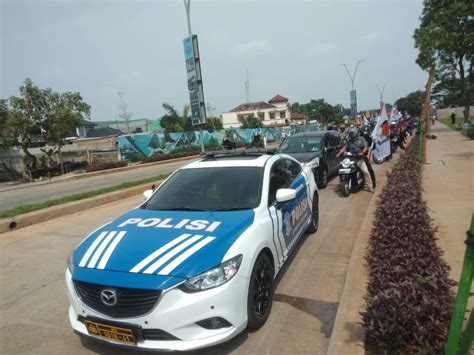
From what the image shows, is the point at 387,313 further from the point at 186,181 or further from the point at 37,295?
the point at 37,295

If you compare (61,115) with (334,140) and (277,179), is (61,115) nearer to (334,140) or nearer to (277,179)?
(334,140)

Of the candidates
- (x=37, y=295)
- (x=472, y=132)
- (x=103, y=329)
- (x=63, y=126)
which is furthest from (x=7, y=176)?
(x=472, y=132)

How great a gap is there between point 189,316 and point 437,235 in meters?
3.95

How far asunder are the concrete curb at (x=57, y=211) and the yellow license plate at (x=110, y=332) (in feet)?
18.9

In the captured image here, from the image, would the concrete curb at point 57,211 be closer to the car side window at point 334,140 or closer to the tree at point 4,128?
the car side window at point 334,140

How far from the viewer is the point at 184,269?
9.16ft

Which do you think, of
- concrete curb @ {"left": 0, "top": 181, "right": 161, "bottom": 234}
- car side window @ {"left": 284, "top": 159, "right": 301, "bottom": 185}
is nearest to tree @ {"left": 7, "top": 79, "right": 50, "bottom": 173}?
concrete curb @ {"left": 0, "top": 181, "right": 161, "bottom": 234}

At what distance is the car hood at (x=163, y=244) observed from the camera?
2.85m

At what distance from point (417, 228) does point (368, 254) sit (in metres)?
0.76

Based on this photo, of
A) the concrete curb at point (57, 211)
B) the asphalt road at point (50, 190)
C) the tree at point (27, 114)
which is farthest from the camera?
the tree at point (27, 114)

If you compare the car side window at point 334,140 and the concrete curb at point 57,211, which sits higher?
the car side window at point 334,140

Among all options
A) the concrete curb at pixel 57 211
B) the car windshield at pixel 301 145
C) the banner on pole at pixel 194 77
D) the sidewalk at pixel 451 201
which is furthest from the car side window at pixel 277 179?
the banner on pole at pixel 194 77

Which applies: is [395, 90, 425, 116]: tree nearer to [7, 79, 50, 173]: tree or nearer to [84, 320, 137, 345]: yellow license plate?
[7, 79, 50, 173]: tree

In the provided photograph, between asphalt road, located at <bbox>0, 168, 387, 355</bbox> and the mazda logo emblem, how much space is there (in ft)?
2.11
